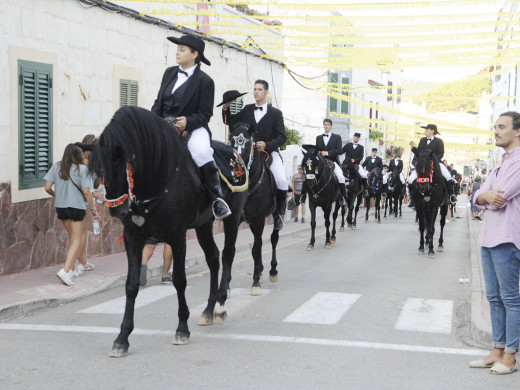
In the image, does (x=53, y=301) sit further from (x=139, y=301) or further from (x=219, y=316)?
(x=219, y=316)

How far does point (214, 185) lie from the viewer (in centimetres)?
756

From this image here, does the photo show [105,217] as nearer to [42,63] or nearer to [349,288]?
[42,63]

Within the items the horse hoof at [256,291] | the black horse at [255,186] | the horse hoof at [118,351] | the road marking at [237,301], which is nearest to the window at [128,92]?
the black horse at [255,186]

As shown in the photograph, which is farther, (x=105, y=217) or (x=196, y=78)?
(x=105, y=217)

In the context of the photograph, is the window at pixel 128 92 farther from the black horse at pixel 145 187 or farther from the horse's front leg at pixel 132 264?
the horse's front leg at pixel 132 264

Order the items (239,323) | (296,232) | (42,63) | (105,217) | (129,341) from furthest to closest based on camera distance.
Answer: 1. (296,232)
2. (105,217)
3. (42,63)
4. (239,323)
5. (129,341)

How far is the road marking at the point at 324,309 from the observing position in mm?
8515

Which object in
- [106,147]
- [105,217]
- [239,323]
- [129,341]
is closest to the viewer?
[106,147]

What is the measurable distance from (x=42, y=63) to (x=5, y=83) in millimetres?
1199

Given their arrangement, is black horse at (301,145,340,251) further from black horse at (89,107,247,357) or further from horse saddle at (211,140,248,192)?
black horse at (89,107,247,357)

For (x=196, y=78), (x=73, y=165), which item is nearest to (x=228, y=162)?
(x=196, y=78)

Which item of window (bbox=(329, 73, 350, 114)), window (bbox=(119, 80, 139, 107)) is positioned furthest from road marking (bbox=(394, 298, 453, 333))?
window (bbox=(329, 73, 350, 114))

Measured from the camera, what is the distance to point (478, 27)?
47.6 feet

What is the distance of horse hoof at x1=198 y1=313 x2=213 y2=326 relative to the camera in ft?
26.6
